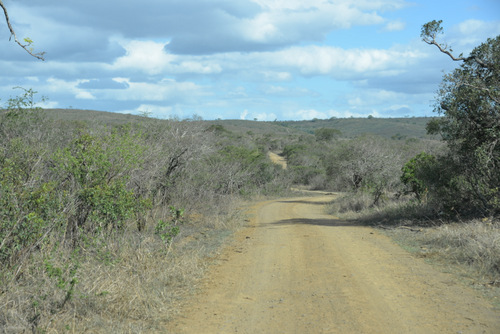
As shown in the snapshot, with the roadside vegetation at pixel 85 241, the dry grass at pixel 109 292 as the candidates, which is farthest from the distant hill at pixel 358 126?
the dry grass at pixel 109 292

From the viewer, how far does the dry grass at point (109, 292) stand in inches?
230

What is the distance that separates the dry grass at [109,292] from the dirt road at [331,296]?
400 mm

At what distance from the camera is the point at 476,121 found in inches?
578

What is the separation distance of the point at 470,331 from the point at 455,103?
10540 millimetres

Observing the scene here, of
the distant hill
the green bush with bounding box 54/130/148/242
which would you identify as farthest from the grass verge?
the distant hill

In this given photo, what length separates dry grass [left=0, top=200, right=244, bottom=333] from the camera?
19.1 ft

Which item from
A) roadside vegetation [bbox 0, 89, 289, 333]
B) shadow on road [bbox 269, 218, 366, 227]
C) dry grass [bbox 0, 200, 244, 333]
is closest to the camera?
dry grass [bbox 0, 200, 244, 333]

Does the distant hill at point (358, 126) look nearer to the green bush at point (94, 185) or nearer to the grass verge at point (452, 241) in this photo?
the grass verge at point (452, 241)

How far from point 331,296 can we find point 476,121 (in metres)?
9.66

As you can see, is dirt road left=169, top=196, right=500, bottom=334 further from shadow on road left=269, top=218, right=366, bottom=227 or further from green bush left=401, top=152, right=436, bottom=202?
green bush left=401, top=152, right=436, bottom=202

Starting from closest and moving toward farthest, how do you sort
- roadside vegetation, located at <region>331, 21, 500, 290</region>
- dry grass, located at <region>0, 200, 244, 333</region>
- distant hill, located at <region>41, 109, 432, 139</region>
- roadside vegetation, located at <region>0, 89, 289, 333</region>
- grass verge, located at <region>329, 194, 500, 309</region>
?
dry grass, located at <region>0, 200, 244, 333</region>, roadside vegetation, located at <region>0, 89, 289, 333</region>, grass verge, located at <region>329, 194, 500, 309</region>, roadside vegetation, located at <region>331, 21, 500, 290</region>, distant hill, located at <region>41, 109, 432, 139</region>

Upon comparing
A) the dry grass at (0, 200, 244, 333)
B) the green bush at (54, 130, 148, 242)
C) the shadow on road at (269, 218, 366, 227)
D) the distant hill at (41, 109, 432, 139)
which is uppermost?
the distant hill at (41, 109, 432, 139)

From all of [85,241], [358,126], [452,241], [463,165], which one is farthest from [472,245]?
[358,126]

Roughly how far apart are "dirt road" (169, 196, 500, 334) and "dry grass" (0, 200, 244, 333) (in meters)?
0.40
